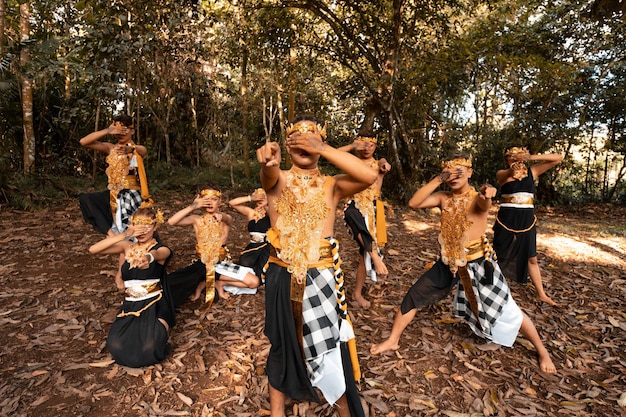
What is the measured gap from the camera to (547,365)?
3467 mm

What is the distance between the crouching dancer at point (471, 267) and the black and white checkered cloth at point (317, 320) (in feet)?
4.93

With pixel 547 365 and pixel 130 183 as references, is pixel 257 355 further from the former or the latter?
pixel 130 183

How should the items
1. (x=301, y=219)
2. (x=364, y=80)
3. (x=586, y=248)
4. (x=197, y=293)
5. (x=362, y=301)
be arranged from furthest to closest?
(x=364, y=80) < (x=586, y=248) < (x=197, y=293) < (x=362, y=301) < (x=301, y=219)

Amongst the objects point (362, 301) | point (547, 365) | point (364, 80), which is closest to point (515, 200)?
point (547, 365)

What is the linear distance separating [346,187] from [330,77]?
11.8m

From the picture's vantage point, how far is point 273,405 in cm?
266

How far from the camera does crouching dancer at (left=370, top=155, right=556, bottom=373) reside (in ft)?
11.1

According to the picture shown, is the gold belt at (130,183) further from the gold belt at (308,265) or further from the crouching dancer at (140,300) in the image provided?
the gold belt at (308,265)

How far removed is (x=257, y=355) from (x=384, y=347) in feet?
4.34

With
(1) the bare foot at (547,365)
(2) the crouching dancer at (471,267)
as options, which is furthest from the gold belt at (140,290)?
(1) the bare foot at (547,365)

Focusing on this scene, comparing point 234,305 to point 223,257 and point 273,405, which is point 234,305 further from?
point 273,405

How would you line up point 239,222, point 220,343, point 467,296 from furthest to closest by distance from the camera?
point 239,222 → point 220,343 → point 467,296

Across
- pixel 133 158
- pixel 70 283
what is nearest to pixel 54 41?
pixel 133 158

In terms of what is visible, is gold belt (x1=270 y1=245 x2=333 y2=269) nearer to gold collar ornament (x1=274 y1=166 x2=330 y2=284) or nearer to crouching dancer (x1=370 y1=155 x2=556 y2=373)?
gold collar ornament (x1=274 y1=166 x2=330 y2=284)
